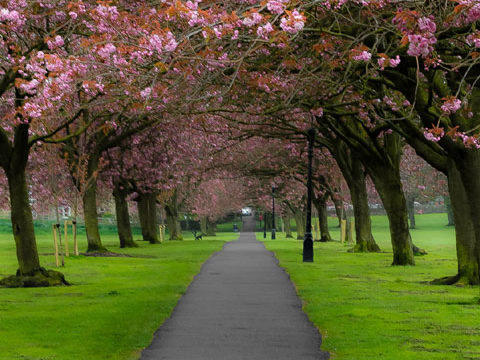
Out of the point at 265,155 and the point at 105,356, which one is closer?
the point at 105,356

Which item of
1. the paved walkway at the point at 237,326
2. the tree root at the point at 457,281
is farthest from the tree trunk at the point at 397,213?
the paved walkway at the point at 237,326

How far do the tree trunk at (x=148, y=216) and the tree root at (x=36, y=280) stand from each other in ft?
113

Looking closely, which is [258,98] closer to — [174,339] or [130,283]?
[130,283]

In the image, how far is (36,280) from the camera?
19.4 metres

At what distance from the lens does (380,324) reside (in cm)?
1212

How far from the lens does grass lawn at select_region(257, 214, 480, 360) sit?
984 centimetres

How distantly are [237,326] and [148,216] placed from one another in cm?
4724

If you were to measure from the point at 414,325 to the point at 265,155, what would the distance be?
3491cm

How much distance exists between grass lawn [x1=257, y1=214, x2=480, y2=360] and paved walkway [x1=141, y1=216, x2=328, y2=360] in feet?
1.16

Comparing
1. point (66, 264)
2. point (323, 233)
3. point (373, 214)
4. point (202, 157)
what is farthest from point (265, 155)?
point (373, 214)

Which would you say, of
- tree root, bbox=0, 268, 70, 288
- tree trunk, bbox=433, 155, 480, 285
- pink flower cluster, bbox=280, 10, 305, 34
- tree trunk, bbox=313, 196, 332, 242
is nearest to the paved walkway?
tree root, bbox=0, 268, 70, 288

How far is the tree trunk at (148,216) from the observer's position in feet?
182

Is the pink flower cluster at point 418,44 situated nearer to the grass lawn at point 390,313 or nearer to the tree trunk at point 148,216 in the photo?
the grass lawn at point 390,313

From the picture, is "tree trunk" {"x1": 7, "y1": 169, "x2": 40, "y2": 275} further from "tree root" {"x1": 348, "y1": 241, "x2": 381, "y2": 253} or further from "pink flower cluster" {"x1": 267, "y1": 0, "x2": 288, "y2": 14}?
"tree root" {"x1": 348, "y1": 241, "x2": 381, "y2": 253}
